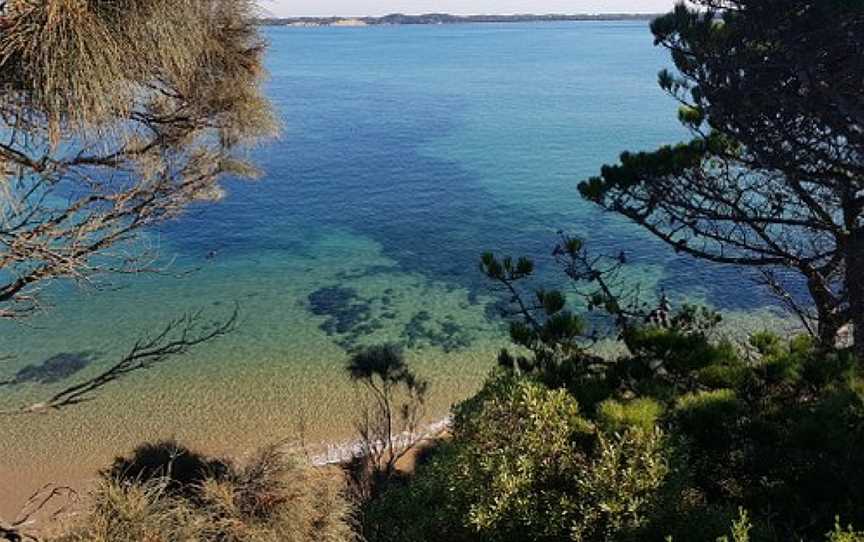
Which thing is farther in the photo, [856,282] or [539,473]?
[856,282]

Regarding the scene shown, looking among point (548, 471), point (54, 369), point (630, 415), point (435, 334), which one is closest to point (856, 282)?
point (630, 415)

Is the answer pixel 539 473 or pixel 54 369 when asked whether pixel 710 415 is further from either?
pixel 54 369

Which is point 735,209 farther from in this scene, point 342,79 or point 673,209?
point 342,79

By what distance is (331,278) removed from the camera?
21531 mm

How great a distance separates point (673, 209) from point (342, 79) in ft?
212

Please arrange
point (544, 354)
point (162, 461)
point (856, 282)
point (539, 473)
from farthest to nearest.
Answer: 1. point (162, 461)
2. point (856, 282)
3. point (544, 354)
4. point (539, 473)

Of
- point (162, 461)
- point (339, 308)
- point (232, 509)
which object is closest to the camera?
point (232, 509)

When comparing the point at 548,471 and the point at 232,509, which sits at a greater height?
the point at 548,471

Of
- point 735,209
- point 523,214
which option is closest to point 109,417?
point 735,209

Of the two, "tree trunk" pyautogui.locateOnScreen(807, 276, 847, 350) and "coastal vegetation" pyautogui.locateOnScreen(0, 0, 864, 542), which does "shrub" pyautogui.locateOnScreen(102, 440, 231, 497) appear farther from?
"tree trunk" pyautogui.locateOnScreen(807, 276, 847, 350)

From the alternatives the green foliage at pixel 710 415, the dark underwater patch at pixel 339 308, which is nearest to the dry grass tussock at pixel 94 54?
the green foliage at pixel 710 415

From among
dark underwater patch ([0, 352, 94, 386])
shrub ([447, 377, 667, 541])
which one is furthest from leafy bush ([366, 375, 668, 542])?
dark underwater patch ([0, 352, 94, 386])

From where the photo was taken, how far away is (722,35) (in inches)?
310

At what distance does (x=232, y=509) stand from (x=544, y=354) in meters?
3.49
